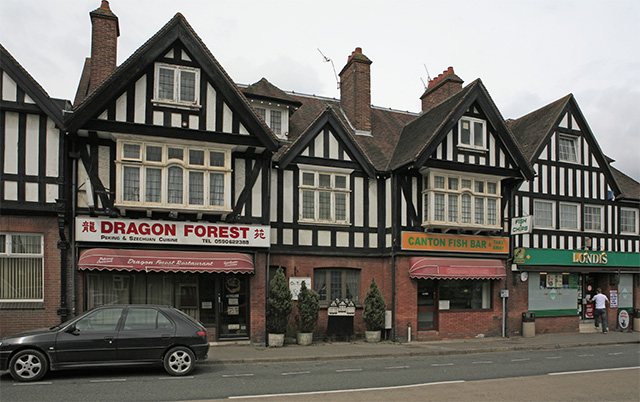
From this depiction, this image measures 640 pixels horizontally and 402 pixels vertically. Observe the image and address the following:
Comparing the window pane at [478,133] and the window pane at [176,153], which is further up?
the window pane at [478,133]

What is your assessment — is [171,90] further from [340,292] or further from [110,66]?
[340,292]

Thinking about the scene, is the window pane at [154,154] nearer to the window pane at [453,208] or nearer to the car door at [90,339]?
the car door at [90,339]

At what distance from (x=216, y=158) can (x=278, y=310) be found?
16.5 ft

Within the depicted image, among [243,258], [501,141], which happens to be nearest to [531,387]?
[243,258]

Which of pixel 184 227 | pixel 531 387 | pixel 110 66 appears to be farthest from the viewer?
pixel 110 66

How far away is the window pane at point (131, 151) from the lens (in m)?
15.6

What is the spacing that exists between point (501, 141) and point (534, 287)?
629 centimetres

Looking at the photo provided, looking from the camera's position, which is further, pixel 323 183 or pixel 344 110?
pixel 344 110

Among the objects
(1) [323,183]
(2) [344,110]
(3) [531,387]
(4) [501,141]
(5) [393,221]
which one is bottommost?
(3) [531,387]

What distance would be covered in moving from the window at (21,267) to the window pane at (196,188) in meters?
4.25

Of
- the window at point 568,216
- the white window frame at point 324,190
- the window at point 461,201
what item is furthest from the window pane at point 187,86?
the window at point 568,216

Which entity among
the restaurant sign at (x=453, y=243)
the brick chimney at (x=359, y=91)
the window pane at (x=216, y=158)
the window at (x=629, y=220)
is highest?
the brick chimney at (x=359, y=91)

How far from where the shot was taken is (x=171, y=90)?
16.1 meters

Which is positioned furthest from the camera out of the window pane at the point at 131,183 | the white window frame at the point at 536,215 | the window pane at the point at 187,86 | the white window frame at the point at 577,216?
the white window frame at the point at 577,216
